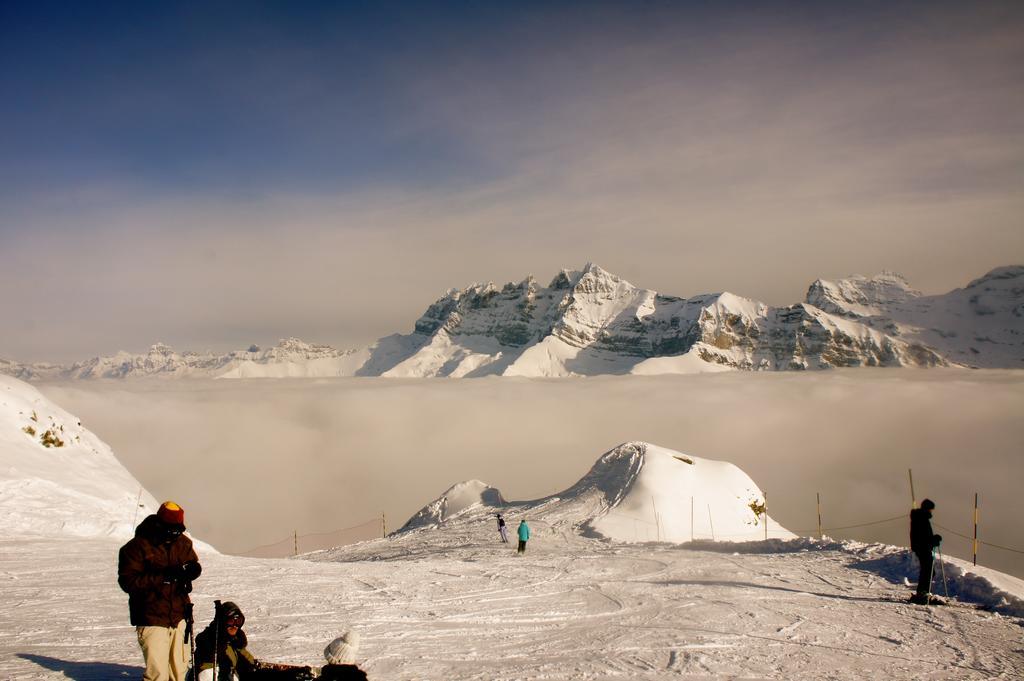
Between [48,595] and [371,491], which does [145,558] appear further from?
[371,491]

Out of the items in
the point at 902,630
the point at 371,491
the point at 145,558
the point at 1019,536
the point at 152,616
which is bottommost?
the point at 1019,536

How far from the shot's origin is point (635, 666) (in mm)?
9820

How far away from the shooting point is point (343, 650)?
6.35m

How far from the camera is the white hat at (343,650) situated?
20.8 feet

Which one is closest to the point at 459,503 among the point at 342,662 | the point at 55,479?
the point at 55,479

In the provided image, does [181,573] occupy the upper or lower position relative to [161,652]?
upper

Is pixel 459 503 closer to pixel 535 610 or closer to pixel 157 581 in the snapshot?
pixel 535 610

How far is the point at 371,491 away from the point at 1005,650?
157826mm

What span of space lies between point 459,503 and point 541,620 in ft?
120

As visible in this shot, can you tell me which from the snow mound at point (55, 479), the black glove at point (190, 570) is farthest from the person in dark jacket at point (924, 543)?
the snow mound at point (55, 479)

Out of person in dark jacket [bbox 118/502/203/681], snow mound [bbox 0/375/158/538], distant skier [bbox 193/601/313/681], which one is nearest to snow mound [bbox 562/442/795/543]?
snow mound [bbox 0/375/158/538]

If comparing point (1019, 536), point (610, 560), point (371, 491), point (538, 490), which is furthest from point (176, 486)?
point (1019, 536)

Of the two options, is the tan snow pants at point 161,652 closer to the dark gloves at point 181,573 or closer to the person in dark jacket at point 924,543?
the dark gloves at point 181,573

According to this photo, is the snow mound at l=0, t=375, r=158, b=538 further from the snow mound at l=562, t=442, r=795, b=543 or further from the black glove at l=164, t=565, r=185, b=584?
the snow mound at l=562, t=442, r=795, b=543
